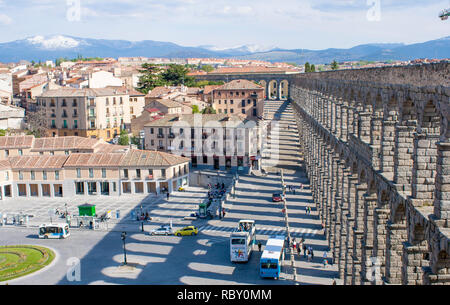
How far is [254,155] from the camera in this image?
78.6m

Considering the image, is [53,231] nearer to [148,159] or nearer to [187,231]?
[187,231]

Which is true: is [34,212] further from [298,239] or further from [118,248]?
[298,239]

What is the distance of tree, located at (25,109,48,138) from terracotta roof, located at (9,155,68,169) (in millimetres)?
25928

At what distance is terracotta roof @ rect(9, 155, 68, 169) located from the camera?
6594cm

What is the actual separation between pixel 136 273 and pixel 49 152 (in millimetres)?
41379

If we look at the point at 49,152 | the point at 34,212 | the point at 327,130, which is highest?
the point at 327,130

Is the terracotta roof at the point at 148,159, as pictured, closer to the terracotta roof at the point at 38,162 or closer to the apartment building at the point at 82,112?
the terracotta roof at the point at 38,162

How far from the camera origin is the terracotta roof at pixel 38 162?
6594cm

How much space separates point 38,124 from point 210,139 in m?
37.1

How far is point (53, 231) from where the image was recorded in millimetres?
48719

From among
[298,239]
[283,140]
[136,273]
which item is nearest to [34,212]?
[136,273]

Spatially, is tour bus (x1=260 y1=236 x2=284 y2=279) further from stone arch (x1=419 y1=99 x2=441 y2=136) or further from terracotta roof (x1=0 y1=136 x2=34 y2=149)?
terracotta roof (x1=0 y1=136 x2=34 y2=149)

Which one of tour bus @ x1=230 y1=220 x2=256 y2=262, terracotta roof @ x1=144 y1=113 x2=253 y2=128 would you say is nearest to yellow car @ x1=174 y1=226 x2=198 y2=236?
tour bus @ x1=230 y1=220 x2=256 y2=262

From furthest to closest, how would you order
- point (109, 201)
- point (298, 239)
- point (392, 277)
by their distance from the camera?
point (109, 201), point (298, 239), point (392, 277)
